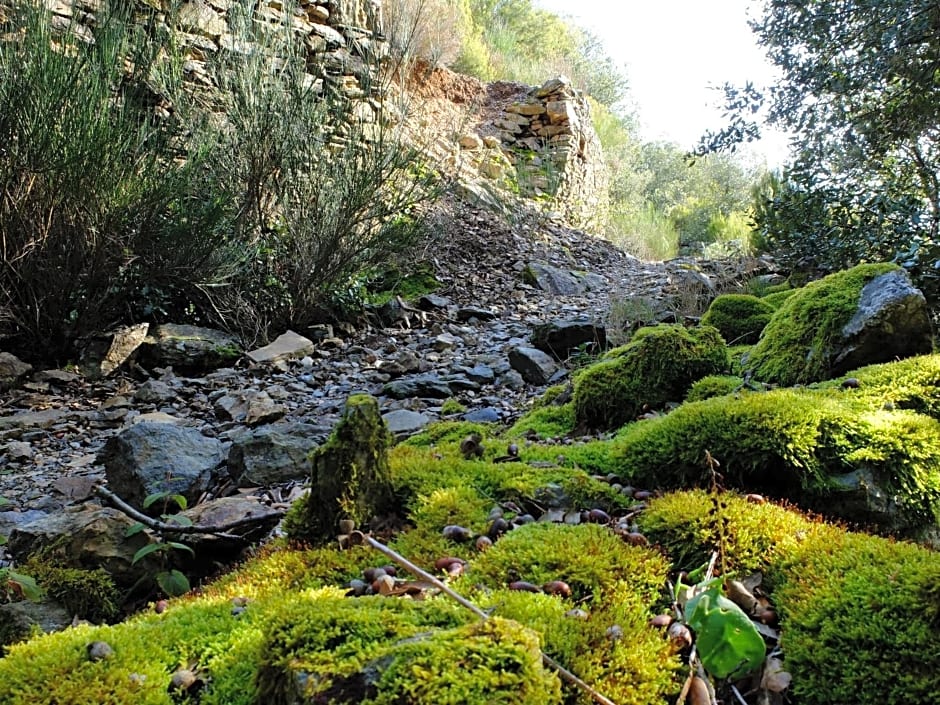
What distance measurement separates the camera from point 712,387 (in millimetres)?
3061

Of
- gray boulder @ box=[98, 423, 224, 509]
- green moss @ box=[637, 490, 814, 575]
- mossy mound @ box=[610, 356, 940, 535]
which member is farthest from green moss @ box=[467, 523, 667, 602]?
gray boulder @ box=[98, 423, 224, 509]

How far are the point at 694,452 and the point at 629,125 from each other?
23236mm

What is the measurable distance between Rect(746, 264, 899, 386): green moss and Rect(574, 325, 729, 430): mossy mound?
26cm

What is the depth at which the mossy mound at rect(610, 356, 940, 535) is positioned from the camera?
193 cm

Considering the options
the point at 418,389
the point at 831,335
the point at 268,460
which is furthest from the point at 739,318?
the point at 268,460

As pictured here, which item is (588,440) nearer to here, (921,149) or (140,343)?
(140,343)

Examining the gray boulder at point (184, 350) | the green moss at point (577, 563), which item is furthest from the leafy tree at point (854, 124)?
the gray boulder at point (184, 350)

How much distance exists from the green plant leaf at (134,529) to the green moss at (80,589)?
0.13 metres

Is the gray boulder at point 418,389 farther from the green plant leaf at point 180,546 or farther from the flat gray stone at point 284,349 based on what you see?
the green plant leaf at point 180,546

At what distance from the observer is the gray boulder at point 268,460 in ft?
9.91

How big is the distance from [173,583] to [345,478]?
2.17 ft

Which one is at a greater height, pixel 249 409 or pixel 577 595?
pixel 577 595

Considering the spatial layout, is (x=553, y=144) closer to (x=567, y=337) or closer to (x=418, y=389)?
(x=567, y=337)

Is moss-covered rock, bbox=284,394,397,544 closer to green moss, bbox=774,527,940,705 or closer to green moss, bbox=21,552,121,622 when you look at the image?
green moss, bbox=21,552,121,622
